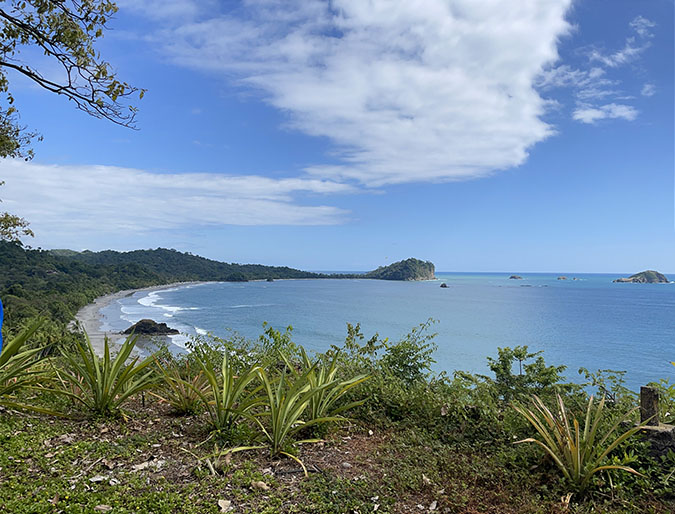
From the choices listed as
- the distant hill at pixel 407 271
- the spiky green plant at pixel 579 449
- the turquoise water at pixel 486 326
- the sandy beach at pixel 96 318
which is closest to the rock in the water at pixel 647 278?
the distant hill at pixel 407 271

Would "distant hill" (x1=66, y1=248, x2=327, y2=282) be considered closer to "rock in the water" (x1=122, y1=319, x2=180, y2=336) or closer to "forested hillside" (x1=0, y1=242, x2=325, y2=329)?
"forested hillside" (x1=0, y1=242, x2=325, y2=329)

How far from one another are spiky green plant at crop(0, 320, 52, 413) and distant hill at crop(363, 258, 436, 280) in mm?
147631

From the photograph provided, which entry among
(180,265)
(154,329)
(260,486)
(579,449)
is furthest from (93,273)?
(579,449)

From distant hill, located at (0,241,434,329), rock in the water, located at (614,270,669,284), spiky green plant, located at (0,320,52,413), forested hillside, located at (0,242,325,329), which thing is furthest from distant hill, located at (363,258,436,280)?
spiky green plant, located at (0,320,52,413)

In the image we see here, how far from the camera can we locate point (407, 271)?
15050cm

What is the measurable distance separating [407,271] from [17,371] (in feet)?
491

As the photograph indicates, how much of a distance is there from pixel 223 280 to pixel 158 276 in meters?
31.7

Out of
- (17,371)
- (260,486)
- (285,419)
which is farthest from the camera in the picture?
(17,371)

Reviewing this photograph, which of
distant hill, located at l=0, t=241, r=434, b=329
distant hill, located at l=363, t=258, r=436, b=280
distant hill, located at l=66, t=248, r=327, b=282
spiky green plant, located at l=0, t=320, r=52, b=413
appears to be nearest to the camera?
spiky green plant, located at l=0, t=320, r=52, b=413

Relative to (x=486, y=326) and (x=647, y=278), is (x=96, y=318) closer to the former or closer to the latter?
(x=486, y=326)

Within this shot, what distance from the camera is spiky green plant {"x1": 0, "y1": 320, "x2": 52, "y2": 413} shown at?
347 centimetres

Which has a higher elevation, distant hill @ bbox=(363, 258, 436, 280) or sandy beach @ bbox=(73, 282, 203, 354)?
distant hill @ bbox=(363, 258, 436, 280)

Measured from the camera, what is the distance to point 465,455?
10.0 ft

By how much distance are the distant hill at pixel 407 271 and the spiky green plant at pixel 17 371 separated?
147631mm
